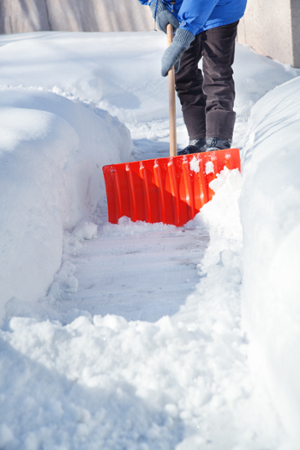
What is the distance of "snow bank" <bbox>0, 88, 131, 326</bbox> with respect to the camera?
111cm

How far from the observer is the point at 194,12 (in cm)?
191

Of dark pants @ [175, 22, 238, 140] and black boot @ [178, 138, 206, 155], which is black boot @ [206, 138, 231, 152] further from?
black boot @ [178, 138, 206, 155]

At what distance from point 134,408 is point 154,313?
360 mm

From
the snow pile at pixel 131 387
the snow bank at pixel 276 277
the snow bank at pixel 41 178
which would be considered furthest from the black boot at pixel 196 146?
the snow pile at pixel 131 387

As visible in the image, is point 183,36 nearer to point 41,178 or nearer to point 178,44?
point 178,44

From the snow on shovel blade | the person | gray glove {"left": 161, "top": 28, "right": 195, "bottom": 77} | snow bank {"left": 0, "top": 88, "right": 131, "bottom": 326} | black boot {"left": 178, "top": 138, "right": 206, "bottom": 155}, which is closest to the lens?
snow bank {"left": 0, "top": 88, "right": 131, "bottom": 326}

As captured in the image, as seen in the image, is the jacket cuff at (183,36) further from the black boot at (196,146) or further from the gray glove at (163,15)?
the black boot at (196,146)

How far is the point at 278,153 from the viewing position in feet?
3.51

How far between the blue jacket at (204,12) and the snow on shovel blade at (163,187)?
0.76 meters

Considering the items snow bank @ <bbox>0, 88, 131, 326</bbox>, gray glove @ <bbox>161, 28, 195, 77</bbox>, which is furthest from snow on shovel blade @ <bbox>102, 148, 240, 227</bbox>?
gray glove @ <bbox>161, 28, 195, 77</bbox>

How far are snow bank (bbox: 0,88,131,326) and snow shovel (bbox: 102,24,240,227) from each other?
7.1 inches

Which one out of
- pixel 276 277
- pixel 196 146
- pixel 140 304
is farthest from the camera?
pixel 196 146

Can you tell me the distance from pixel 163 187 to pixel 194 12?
3.17 ft

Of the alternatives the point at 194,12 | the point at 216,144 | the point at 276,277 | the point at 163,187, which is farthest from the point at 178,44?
the point at 276,277
